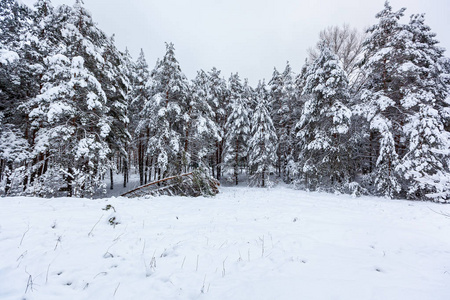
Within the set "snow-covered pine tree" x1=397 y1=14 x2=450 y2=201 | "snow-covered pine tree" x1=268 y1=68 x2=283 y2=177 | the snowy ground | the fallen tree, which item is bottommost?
the snowy ground

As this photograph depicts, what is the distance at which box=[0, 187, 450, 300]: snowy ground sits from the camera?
7.66 ft

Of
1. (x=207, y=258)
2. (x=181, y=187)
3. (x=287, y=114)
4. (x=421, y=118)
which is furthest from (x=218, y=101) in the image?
(x=207, y=258)

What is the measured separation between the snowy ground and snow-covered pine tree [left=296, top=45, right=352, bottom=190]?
7759 millimetres

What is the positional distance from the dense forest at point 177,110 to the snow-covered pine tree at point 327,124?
0.24 ft

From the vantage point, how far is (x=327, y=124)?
1313 centimetres

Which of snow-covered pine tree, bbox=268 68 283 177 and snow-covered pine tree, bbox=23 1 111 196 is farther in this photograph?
snow-covered pine tree, bbox=268 68 283 177

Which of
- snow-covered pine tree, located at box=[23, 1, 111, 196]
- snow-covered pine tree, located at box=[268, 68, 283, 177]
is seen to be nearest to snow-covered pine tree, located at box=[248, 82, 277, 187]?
snow-covered pine tree, located at box=[268, 68, 283, 177]

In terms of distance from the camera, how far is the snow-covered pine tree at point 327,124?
12344mm

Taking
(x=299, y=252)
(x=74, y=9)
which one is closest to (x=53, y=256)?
(x=299, y=252)

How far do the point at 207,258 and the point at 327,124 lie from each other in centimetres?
1301

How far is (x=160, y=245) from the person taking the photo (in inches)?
141

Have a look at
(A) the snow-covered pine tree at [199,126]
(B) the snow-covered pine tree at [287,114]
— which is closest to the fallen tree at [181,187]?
(A) the snow-covered pine tree at [199,126]

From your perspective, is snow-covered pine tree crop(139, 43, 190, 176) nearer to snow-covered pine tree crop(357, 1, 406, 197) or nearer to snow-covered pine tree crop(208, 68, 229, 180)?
snow-covered pine tree crop(208, 68, 229, 180)

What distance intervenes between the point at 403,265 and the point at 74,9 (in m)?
15.1
